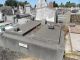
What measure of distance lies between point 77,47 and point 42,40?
2439 millimetres

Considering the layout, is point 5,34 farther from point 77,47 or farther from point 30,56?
point 77,47

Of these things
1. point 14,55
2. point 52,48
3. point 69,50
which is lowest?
point 14,55

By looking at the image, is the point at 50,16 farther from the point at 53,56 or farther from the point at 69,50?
the point at 69,50

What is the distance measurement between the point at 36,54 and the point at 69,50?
271 centimetres

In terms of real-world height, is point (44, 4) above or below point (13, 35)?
above

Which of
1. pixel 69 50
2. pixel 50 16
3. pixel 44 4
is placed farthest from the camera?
pixel 44 4

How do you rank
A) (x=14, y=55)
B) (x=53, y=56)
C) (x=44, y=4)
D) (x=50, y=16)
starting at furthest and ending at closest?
(x=44, y=4)
(x=50, y=16)
(x=14, y=55)
(x=53, y=56)

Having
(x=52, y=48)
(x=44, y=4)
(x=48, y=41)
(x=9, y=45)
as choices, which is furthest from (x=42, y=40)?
(x=44, y=4)

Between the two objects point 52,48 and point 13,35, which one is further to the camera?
point 13,35

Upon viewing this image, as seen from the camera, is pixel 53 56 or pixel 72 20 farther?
pixel 72 20

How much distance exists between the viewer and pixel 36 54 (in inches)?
259

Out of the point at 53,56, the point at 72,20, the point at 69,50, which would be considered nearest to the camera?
the point at 69,50

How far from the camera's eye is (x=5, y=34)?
25.7 feet

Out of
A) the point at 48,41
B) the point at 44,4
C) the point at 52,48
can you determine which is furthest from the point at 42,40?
the point at 44,4
